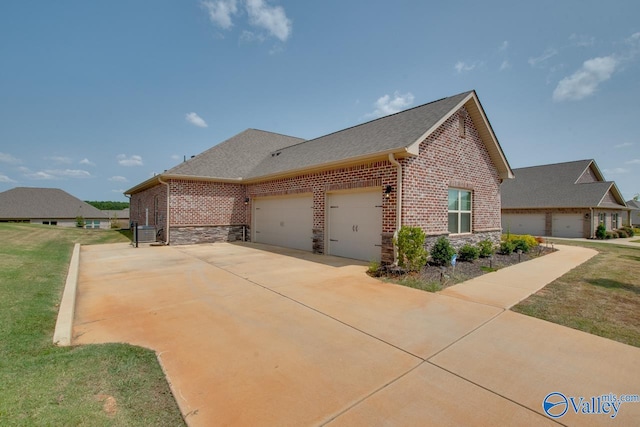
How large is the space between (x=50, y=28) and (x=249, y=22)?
20.6 ft

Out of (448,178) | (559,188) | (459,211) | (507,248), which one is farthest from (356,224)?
(559,188)

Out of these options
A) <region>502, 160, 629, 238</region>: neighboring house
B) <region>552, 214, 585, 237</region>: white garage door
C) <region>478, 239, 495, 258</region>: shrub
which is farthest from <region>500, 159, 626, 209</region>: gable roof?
<region>478, 239, 495, 258</region>: shrub

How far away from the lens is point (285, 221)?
12.9 m

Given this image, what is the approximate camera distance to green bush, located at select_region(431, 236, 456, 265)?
27.2 ft

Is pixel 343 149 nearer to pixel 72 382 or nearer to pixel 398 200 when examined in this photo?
pixel 398 200

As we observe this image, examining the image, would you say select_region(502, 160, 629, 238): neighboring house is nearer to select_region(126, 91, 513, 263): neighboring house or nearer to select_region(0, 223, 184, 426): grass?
select_region(126, 91, 513, 263): neighboring house

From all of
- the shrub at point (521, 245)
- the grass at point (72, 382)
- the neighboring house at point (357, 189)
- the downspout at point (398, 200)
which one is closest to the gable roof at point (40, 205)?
the neighboring house at point (357, 189)

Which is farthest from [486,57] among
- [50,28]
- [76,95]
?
[76,95]

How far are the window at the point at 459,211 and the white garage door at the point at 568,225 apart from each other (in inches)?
759

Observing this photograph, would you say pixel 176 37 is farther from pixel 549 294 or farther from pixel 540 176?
pixel 540 176

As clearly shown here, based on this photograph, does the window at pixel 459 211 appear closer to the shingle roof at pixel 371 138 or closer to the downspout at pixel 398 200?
the shingle roof at pixel 371 138

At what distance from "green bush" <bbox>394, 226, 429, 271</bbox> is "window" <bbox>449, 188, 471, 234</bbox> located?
3.53m

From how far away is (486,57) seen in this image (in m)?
9.73

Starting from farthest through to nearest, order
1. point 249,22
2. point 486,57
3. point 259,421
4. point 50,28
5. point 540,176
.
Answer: point 540,176 → point 249,22 → point 486,57 → point 50,28 → point 259,421
